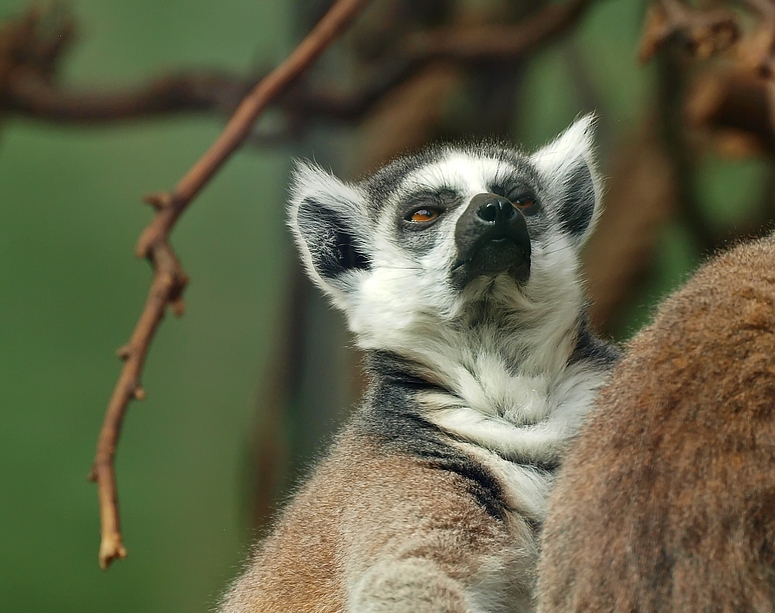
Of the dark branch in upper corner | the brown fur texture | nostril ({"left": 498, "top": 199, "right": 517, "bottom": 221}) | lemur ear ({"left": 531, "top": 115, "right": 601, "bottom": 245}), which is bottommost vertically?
the brown fur texture

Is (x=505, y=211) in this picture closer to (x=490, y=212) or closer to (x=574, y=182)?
(x=490, y=212)

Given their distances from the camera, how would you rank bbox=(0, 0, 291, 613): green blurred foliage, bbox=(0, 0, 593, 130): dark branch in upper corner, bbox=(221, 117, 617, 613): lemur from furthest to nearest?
bbox=(0, 0, 291, 613): green blurred foliage → bbox=(0, 0, 593, 130): dark branch in upper corner → bbox=(221, 117, 617, 613): lemur

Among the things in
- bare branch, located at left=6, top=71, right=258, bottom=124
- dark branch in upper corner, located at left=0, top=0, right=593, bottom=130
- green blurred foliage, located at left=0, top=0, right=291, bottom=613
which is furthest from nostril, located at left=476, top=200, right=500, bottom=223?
green blurred foliage, located at left=0, top=0, right=291, bottom=613

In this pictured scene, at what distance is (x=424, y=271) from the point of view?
103 inches

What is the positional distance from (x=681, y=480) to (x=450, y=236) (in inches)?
51.4

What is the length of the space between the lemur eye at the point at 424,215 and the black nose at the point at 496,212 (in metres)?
0.31

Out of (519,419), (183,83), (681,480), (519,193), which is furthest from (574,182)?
(183,83)

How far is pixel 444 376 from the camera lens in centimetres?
249

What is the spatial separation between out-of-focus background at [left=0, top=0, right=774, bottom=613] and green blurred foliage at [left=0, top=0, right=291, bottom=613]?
1 cm

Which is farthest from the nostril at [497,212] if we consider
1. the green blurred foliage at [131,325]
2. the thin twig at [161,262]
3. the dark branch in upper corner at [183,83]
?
the green blurred foliage at [131,325]

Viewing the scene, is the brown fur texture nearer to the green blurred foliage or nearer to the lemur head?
the lemur head

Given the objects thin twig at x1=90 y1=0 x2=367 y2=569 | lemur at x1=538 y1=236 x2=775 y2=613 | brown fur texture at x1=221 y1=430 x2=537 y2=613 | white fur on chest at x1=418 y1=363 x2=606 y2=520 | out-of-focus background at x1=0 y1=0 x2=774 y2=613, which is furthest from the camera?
out-of-focus background at x1=0 y1=0 x2=774 y2=613

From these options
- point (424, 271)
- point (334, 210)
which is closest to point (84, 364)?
point (334, 210)

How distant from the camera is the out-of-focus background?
589 cm
